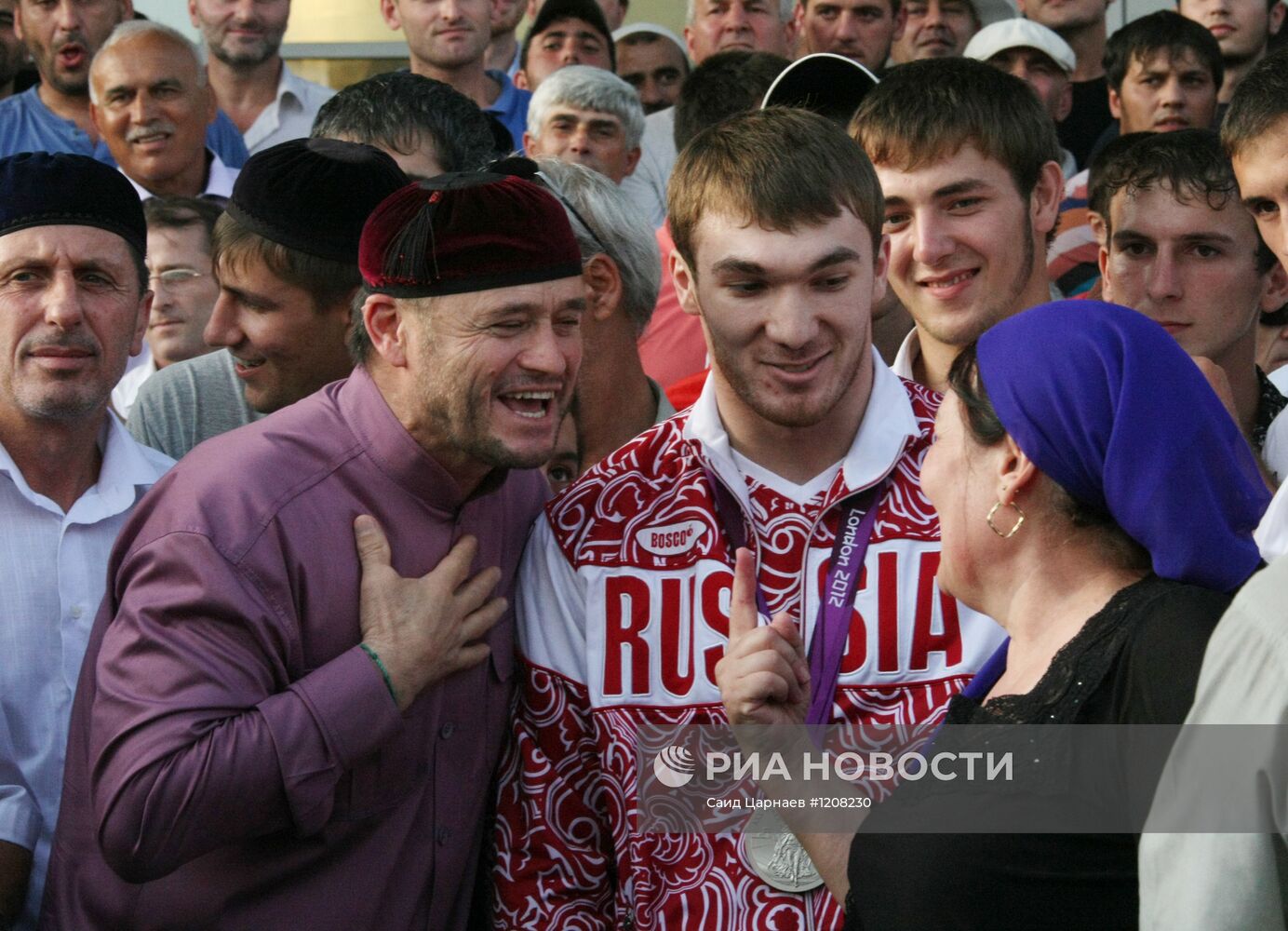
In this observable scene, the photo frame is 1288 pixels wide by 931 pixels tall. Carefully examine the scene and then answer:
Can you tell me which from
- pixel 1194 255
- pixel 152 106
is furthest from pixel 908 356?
pixel 152 106

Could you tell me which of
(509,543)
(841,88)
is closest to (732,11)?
(841,88)

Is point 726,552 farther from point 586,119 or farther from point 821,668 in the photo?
point 586,119

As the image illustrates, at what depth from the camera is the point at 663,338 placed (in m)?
5.35

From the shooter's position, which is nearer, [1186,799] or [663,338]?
[1186,799]

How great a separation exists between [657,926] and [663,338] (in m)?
2.59

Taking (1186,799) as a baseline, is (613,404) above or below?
above

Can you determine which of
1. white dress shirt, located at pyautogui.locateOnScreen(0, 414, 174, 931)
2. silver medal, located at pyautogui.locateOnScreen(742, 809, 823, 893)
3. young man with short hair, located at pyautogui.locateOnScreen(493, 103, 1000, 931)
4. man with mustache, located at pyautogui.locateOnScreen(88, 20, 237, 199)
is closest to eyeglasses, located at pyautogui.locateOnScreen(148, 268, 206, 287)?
man with mustache, located at pyautogui.locateOnScreen(88, 20, 237, 199)

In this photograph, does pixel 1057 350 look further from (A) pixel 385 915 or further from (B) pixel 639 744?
(A) pixel 385 915

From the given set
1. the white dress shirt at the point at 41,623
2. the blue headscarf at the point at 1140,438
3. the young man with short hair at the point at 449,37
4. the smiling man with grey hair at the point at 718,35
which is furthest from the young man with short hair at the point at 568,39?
the blue headscarf at the point at 1140,438

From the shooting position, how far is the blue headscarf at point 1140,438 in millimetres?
2361

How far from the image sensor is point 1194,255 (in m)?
4.34

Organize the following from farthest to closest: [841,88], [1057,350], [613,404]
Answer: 1. [841,88]
2. [613,404]
3. [1057,350]

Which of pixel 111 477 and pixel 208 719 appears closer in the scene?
pixel 208 719

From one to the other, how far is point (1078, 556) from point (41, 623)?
213cm
